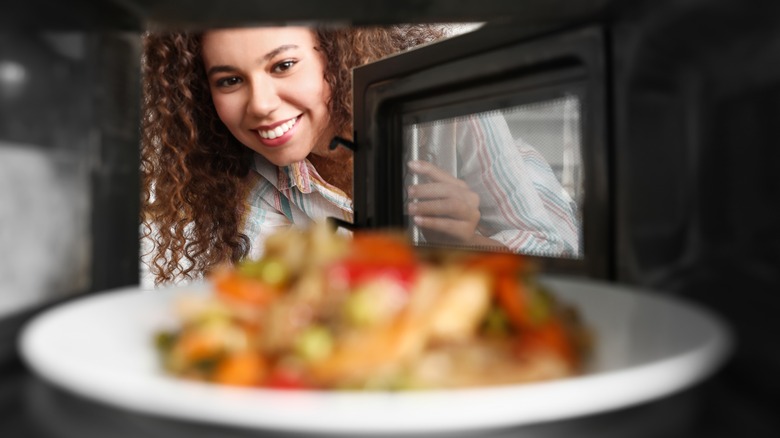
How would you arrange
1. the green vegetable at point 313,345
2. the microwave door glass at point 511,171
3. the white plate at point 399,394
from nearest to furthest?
the white plate at point 399,394, the green vegetable at point 313,345, the microwave door glass at point 511,171

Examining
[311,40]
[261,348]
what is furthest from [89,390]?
[311,40]

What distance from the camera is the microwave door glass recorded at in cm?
84

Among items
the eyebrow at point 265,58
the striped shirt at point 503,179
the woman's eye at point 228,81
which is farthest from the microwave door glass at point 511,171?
the woman's eye at point 228,81

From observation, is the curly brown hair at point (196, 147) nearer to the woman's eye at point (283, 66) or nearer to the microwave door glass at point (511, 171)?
the woman's eye at point (283, 66)

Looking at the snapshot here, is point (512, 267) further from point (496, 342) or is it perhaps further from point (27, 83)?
point (27, 83)

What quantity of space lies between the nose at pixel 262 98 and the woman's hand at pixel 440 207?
648 mm

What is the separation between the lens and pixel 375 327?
0.44 m

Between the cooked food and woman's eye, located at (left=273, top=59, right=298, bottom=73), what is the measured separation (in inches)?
45.0

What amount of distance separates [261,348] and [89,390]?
0.46 ft

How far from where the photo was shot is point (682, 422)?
0.37 meters

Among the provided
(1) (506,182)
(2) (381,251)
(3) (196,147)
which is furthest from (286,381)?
(3) (196,147)

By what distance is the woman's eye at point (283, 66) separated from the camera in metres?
1.59

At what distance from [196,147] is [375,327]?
4.94ft

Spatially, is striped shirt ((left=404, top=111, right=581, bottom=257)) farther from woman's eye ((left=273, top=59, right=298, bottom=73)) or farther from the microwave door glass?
woman's eye ((left=273, top=59, right=298, bottom=73))
